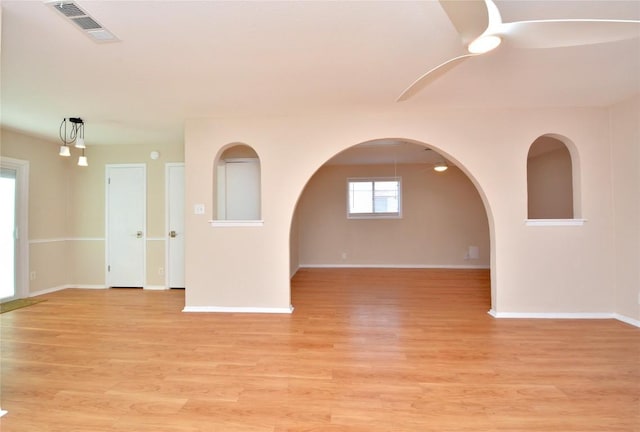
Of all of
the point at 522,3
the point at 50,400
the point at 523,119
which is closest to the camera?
the point at 522,3

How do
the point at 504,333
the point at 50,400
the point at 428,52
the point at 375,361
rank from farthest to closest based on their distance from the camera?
the point at 504,333 < the point at 375,361 < the point at 428,52 < the point at 50,400

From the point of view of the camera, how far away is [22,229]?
4.30 metres

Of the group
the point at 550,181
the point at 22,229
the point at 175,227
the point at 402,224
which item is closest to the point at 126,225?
the point at 175,227

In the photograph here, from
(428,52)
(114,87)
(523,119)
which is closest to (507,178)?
(523,119)

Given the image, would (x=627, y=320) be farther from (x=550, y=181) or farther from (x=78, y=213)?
(x=78, y=213)

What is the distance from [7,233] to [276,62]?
4.79 meters

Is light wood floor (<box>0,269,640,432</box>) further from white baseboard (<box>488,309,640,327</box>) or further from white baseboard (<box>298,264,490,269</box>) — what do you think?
white baseboard (<box>298,264,490,269</box>)

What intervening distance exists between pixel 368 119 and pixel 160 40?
228 cm

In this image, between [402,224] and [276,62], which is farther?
[402,224]

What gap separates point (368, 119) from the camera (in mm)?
3510

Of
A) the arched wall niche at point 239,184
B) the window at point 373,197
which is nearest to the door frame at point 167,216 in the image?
the arched wall niche at point 239,184

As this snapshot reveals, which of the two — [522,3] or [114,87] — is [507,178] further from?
[114,87]

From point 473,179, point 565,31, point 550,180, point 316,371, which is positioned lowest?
point 316,371

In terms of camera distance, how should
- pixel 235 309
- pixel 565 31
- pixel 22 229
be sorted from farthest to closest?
pixel 22 229
pixel 235 309
pixel 565 31
